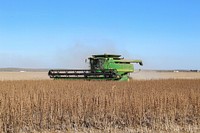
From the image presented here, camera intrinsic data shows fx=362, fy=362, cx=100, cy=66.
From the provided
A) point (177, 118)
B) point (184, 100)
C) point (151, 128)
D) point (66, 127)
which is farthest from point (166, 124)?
point (66, 127)

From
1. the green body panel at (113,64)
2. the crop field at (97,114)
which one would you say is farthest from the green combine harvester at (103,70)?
the crop field at (97,114)

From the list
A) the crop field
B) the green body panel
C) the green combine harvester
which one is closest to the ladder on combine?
the green combine harvester

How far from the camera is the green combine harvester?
20.1 m

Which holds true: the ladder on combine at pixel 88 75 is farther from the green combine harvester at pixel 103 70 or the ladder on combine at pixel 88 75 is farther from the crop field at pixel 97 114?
the crop field at pixel 97 114

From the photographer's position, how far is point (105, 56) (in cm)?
2209

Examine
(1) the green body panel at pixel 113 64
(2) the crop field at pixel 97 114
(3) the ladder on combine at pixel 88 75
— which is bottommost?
(2) the crop field at pixel 97 114

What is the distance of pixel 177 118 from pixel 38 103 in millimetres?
3589

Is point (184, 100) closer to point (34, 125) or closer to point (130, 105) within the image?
point (130, 105)

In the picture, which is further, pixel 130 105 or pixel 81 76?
pixel 81 76

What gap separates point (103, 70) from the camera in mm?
20672

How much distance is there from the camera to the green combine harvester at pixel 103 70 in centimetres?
2014

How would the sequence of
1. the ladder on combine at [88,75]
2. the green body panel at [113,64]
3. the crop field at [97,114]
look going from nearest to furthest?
the crop field at [97,114]
the ladder on combine at [88,75]
the green body panel at [113,64]

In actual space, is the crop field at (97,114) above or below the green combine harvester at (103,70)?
below

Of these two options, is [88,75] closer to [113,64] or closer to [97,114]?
[113,64]
